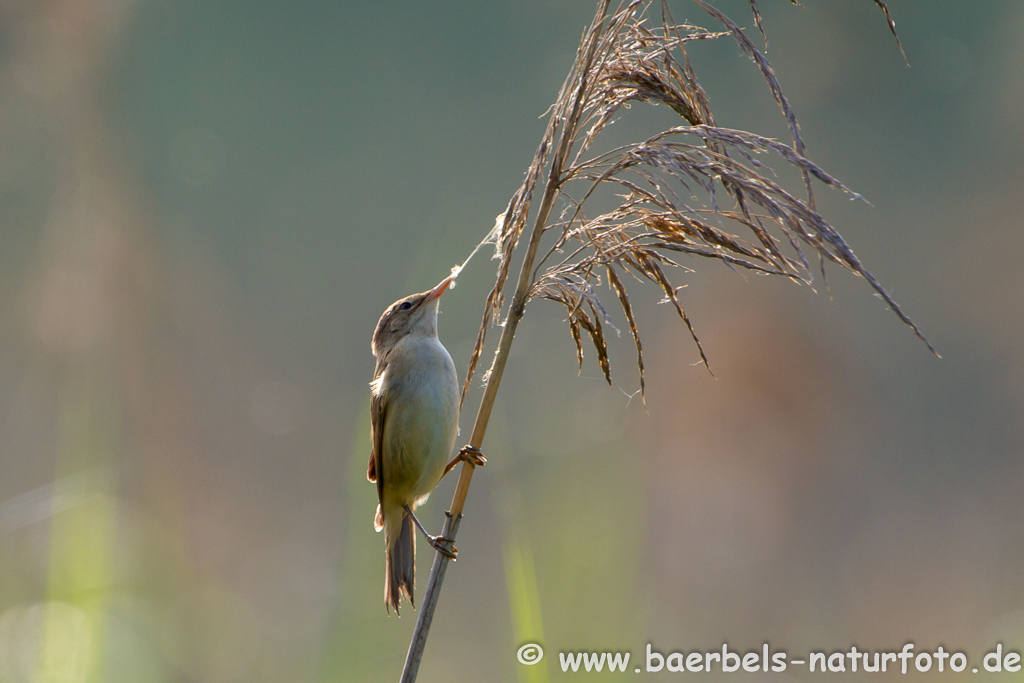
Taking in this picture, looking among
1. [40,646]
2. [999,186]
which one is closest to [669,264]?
[40,646]

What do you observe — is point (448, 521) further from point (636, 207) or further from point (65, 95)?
point (65, 95)

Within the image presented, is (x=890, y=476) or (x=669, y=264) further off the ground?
(x=890, y=476)

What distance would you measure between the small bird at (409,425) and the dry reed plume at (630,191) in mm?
761

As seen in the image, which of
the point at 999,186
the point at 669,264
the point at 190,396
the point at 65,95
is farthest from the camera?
the point at 999,186

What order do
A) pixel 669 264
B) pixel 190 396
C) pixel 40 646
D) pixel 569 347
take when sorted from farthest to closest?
pixel 190 396, pixel 569 347, pixel 669 264, pixel 40 646

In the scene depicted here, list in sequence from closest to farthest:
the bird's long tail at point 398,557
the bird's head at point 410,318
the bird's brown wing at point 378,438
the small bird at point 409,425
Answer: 1. the bird's long tail at point 398,557
2. the small bird at point 409,425
3. the bird's brown wing at point 378,438
4. the bird's head at point 410,318

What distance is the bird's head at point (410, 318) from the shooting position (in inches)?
116

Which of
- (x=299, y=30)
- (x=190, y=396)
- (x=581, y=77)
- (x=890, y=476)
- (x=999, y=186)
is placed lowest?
(x=581, y=77)

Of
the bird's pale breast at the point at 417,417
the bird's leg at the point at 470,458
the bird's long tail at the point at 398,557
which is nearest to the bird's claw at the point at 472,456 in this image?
the bird's leg at the point at 470,458

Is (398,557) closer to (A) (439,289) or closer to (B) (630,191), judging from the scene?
(A) (439,289)

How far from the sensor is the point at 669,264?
1.74 m

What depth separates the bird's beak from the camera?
105 inches

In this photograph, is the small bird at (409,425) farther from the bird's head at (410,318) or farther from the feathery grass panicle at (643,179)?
the feathery grass panicle at (643,179)

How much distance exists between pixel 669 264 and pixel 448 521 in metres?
0.73
